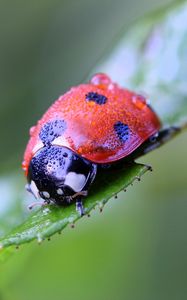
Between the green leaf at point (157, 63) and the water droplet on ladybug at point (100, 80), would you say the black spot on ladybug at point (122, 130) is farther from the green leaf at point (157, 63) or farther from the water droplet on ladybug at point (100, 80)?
the water droplet on ladybug at point (100, 80)

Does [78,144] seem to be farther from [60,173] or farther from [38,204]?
[38,204]

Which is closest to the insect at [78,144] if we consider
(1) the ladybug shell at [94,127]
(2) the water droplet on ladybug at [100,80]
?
(1) the ladybug shell at [94,127]

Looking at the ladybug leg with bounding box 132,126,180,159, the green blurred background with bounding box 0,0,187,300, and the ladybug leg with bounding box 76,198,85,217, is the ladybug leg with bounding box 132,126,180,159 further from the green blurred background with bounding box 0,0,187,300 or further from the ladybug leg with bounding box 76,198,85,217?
the green blurred background with bounding box 0,0,187,300

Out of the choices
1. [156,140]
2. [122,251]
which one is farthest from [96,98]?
[122,251]

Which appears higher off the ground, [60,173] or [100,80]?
[100,80]

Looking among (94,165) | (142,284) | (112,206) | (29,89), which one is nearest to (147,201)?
(112,206)

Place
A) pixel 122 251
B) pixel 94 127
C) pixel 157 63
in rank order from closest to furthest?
pixel 94 127 < pixel 157 63 < pixel 122 251

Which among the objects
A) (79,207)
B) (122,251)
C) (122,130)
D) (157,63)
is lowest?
(122,251)

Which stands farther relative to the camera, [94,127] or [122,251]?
[122,251]
